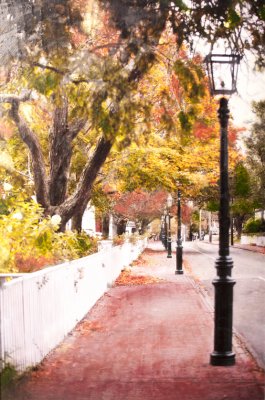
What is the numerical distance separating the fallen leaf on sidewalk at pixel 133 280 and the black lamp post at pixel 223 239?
10.7m

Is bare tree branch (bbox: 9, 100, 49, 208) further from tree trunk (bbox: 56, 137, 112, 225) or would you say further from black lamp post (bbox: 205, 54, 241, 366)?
black lamp post (bbox: 205, 54, 241, 366)

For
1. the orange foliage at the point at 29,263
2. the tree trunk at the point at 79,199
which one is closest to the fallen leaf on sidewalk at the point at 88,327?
the orange foliage at the point at 29,263

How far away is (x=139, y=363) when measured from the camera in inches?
285

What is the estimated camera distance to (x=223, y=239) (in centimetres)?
711

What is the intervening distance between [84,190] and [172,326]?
11.8 ft

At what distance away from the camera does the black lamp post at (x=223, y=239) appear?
278 inches

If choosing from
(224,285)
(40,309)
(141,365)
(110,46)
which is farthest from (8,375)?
Result: (110,46)

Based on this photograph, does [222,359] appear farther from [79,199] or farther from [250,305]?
[250,305]

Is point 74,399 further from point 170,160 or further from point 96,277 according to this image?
point 170,160

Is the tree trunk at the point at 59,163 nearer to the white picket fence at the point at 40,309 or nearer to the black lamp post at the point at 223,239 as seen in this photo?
the white picket fence at the point at 40,309

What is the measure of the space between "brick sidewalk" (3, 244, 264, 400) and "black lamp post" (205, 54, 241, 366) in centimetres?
28

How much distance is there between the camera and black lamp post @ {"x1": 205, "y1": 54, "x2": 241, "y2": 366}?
705 cm

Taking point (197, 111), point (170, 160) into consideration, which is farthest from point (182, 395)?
point (170, 160)

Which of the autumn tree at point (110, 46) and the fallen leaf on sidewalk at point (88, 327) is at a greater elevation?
the autumn tree at point (110, 46)
